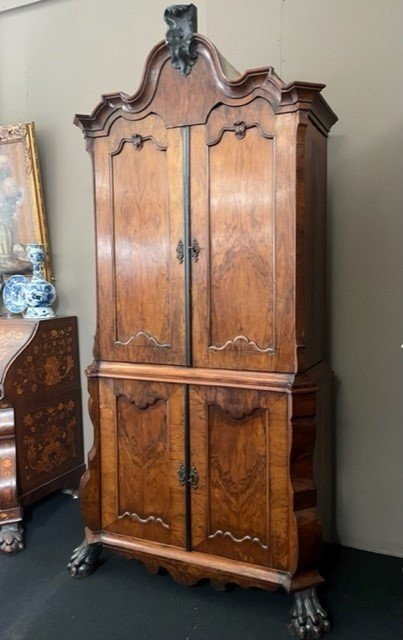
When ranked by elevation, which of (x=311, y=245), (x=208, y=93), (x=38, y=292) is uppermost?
(x=208, y=93)

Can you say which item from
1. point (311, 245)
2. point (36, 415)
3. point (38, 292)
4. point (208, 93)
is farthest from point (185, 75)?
point (36, 415)

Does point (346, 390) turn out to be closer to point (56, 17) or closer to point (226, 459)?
point (226, 459)

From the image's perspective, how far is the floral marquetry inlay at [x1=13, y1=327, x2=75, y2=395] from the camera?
8.26ft

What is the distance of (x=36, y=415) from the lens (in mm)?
2594

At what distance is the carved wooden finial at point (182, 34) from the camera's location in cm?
178

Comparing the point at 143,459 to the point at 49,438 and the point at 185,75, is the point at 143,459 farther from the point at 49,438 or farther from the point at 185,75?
the point at 185,75

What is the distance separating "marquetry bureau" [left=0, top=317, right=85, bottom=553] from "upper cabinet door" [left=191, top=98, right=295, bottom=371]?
104 cm

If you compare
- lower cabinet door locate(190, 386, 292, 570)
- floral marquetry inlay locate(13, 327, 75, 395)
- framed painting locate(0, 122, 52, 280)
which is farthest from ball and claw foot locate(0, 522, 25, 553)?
framed painting locate(0, 122, 52, 280)

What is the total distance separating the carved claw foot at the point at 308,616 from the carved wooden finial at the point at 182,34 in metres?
1.93

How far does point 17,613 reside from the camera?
1961 mm

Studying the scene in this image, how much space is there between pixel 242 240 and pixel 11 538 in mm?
1745

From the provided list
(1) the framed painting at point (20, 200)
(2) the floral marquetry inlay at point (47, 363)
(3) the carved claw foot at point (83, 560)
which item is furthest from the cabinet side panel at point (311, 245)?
(1) the framed painting at point (20, 200)

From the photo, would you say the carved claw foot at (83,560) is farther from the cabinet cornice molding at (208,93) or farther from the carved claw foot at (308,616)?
the cabinet cornice molding at (208,93)

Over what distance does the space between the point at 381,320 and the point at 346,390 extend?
1.16 feet
